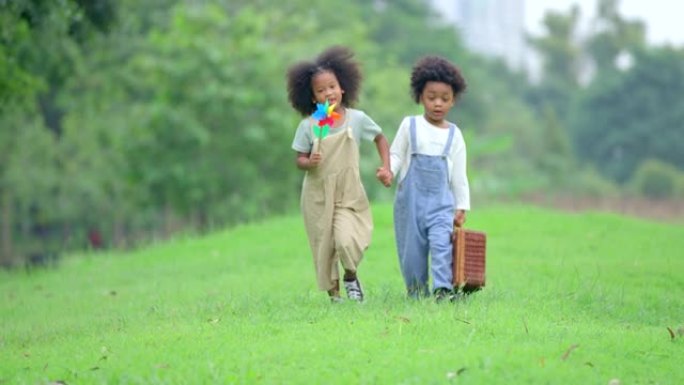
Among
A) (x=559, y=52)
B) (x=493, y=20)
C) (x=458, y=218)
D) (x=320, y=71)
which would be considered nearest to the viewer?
(x=458, y=218)

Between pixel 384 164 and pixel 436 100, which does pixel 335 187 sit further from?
pixel 436 100

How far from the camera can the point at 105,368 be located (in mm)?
7770

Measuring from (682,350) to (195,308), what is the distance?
166 inches

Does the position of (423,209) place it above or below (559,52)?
below

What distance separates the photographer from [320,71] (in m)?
10.3

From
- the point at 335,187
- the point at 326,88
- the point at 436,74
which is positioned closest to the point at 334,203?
the point at 335,187

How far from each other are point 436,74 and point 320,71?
95 cm

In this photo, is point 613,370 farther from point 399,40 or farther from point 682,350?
point 399,40

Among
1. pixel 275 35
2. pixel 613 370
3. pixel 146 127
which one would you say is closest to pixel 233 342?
pixel 613 370

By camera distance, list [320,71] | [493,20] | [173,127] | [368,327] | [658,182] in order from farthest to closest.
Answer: [493,20] → [658,182] → [173,127] → [320,71] → [368,327]

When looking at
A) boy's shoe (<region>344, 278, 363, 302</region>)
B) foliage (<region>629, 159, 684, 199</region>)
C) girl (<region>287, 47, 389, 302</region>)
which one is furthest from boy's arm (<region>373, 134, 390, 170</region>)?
foliage (<region>629, 159, 684, 199</region>)

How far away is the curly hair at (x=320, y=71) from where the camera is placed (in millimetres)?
10328

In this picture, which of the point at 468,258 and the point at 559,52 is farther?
the point at 559,52

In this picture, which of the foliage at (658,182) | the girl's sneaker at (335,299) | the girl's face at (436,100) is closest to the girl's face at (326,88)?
the girl's face at (436,100)
